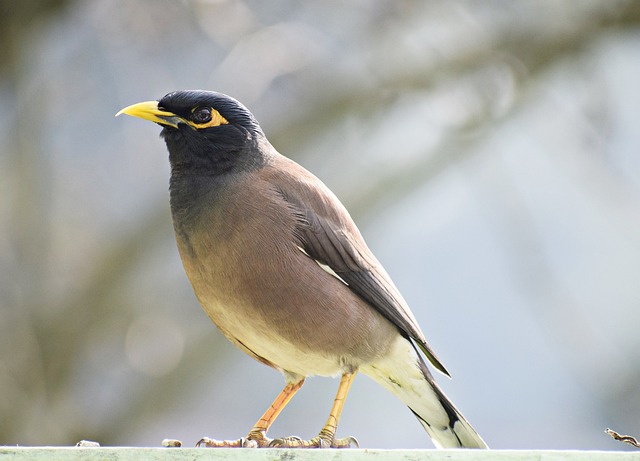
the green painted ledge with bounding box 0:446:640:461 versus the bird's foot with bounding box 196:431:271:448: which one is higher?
the green painted ledge with bounding box 0:446:640:461

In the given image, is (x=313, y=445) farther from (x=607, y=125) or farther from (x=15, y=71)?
(x=15, y=71)

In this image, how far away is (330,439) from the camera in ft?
11.9

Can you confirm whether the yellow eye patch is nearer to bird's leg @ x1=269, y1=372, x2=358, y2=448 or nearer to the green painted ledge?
bird's leg @ x1=269, y1=372, x2=358, y2=448

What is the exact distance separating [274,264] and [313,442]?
629 mm

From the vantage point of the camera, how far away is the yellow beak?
12.2 ft

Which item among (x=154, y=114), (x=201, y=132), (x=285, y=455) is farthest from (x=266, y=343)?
(x=285, y=455)

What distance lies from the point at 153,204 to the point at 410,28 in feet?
7.87

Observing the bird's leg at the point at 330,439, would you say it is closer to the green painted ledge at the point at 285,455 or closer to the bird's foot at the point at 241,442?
the bird's foot at the point at 241,442

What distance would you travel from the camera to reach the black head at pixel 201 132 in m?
3.83

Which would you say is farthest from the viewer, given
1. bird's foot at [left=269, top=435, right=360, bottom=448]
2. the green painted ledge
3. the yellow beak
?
the yellow beak

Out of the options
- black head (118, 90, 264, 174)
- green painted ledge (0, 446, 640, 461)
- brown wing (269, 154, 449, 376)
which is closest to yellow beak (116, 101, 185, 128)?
black head (118, 90, 264, 174)

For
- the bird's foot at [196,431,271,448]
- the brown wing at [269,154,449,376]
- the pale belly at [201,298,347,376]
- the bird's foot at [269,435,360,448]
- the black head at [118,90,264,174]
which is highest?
the black head at [118,90,264,174]

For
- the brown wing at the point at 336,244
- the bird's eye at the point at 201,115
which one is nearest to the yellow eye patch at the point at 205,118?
the bird's eye at the point at 201,115

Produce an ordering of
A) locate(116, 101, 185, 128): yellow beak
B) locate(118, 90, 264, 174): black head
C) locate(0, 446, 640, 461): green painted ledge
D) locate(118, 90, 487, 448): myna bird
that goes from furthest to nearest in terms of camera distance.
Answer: locate(118, 90, 264, 174): black head < locate(116, 101, 185, 128): yellow beak < locate(118, 90, 487, 448): myna bird < locate(0, 446, 640, 461): green painted ledge
